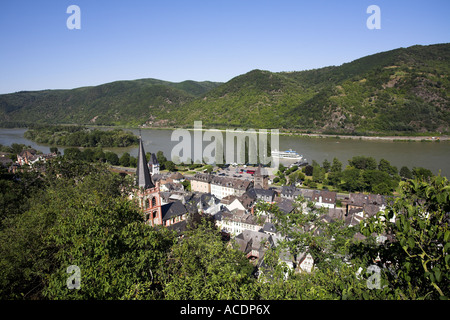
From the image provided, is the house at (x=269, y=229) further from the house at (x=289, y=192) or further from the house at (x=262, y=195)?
the house at (x=289, y=192)

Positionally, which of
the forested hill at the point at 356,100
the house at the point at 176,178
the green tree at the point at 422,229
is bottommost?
the house at the point at 176,178


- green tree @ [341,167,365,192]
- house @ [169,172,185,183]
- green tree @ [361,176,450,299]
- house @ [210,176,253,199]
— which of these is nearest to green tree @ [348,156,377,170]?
green tree @ [341,167,365,192]

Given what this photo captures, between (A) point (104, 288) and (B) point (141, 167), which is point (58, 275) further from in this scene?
(B) point (141, 167)

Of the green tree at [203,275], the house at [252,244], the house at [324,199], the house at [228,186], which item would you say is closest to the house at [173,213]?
the house at [252,244]

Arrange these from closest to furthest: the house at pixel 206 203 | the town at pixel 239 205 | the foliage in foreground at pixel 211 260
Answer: the foliage in foreground at pixel 211 260 → the town at pixel 239 205 → the house at pixel 206 203

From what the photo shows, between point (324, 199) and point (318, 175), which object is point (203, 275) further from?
point (318, 175)

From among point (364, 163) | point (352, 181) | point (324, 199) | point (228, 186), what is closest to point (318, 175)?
point (352, 181)

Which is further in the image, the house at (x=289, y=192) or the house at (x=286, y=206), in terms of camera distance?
the house at (x=289, y=192)
